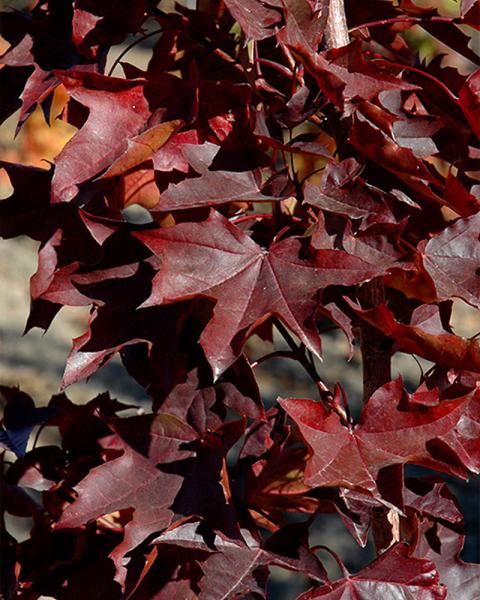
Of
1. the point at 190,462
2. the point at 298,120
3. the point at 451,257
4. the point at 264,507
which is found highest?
the point at 298,120

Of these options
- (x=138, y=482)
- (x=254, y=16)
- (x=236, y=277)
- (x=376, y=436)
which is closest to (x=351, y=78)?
(x=254, y=16)

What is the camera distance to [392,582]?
3.01 feet

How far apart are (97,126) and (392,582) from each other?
0.56m

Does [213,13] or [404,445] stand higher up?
[213,13]

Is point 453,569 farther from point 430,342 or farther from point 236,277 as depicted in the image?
point 236,277

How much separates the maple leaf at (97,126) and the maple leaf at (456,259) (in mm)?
325

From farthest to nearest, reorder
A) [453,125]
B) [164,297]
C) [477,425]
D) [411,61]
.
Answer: [411,61], [453,125], [477,425], [164,297]

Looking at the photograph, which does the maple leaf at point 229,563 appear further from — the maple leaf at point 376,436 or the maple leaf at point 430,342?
the maple leaf at point 430,342

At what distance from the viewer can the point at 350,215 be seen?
870 mm

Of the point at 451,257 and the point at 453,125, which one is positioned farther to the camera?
the point at 453,125

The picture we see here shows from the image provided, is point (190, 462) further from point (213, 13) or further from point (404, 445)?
point (213, 13)

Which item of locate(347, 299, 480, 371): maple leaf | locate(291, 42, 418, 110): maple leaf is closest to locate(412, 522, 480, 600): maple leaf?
locate(347, 299, 480, 371): maple leaf

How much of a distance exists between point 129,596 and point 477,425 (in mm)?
404

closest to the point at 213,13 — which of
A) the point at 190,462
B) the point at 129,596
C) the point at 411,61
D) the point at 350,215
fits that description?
the point at 411,61
